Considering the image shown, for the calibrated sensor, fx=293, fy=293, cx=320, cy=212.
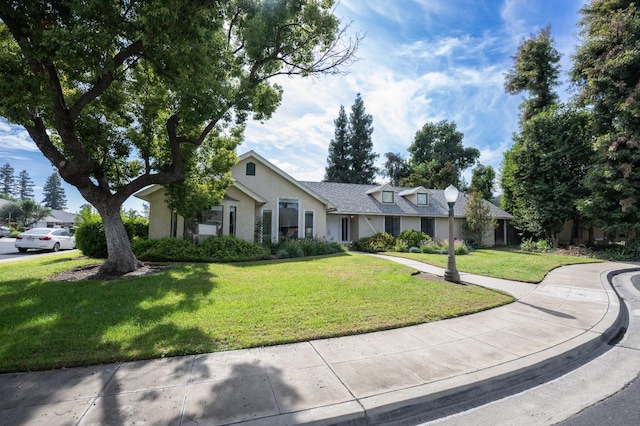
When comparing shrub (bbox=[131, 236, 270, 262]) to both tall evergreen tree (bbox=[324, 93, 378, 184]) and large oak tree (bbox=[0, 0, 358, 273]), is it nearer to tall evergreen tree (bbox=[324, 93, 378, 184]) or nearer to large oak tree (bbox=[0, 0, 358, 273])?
large oak tree (bbox=[0, 0, 358, 273])

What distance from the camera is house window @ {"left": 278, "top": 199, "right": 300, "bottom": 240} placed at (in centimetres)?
1809

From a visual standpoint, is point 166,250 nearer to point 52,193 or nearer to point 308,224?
point 308,224

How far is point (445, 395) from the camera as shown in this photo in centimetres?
311

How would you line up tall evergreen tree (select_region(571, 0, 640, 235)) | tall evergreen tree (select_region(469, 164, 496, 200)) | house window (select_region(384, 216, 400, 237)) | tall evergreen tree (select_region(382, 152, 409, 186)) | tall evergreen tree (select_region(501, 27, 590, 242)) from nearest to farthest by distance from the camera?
tall evergreen tree (select_region(571, 0, 640, 235))
tall evergreen tree (select_region(501, 27, 590, 242))
house window (select_region(384, 216, 400, 237))
tall evergreen tree (select_region(469, 164, 496, 200))
tall evergreen tree (select_region(382, 152, 409, 186))

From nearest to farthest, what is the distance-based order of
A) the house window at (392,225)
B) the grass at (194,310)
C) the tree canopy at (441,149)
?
the grass at (194,310)
the house window at (392,225)
the tree canopy at (441,149)

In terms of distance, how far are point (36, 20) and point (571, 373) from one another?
36.5 feet

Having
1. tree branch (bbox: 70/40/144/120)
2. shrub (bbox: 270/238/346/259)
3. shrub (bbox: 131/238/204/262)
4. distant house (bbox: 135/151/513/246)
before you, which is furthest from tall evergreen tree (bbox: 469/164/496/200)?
tree branch (bbox: 70/40/144/120)

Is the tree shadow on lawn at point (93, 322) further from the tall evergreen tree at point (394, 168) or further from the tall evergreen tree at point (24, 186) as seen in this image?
the tall evergreen tree at point (24, 186)

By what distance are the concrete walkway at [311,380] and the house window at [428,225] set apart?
759 inches

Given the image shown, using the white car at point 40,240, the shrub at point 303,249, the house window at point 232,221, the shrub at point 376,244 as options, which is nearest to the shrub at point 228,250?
the shrub at point 303,249

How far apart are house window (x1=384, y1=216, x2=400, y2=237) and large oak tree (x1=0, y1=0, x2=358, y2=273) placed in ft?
44.4

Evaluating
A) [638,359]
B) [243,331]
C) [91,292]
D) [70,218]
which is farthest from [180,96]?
[70,218]

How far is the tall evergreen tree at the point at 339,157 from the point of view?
145ft

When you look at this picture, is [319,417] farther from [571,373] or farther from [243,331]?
[571,373]
